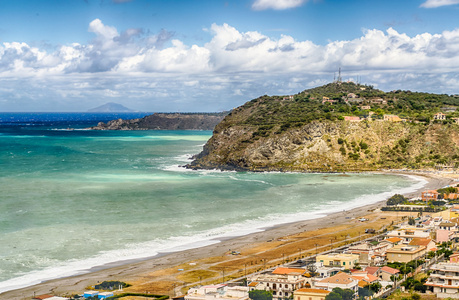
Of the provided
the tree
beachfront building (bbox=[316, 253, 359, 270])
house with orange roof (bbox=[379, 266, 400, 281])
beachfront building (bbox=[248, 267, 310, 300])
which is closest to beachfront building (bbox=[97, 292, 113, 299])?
beachfront building (bbox=[248, 267, 310, 300])

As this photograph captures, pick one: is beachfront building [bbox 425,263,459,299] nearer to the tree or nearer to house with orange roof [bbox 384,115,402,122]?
the tree

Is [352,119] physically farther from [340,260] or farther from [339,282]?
[339,282]

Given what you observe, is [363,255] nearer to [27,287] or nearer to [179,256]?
[179,256]

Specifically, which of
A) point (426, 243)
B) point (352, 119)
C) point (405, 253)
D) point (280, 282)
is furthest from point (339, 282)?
point (352, 119)

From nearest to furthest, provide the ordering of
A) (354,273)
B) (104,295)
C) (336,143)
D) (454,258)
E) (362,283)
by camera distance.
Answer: (362,283)
(104,295)
(354,273)
(454,258)
(336,143)

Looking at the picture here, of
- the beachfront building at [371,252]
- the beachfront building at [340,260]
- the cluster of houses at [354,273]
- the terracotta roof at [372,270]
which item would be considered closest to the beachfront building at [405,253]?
the cluster of houses at [354,273]

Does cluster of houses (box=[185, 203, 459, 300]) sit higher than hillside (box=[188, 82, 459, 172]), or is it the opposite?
hillside (box=[188, 82, 459, 172])

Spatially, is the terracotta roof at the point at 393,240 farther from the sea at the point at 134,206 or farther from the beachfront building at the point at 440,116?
the beachfront building at the point at 440,116
